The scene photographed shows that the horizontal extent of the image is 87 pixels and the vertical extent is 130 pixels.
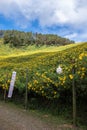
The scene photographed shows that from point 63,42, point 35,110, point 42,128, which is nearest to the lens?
point 42,128

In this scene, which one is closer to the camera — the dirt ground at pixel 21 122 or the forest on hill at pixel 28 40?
the dirt ground at pixel 21 122

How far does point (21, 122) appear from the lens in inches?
257

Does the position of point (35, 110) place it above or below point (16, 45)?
below

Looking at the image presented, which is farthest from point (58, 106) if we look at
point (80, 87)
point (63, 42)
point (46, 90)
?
point (63, 42)

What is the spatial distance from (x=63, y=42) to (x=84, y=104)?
307ft

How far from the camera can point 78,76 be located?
244 inches

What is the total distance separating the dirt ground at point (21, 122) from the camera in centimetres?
608

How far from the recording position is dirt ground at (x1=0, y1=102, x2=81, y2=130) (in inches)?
239

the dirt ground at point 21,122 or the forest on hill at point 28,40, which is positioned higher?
the forest on hill at point 28,40

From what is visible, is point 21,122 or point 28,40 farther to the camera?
point 28,40

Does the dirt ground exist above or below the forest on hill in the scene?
below

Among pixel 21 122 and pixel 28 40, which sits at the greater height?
pixel 28 40

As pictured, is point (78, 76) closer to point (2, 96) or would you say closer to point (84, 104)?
point (84, 104)

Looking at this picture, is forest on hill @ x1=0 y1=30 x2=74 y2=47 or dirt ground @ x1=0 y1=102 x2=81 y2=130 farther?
forest on hill @ x1=0 y1=30 x2=74 y2=47
